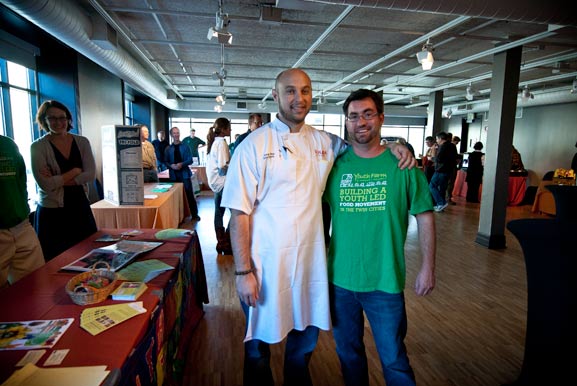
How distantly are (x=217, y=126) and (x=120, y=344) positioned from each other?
314 centimetres

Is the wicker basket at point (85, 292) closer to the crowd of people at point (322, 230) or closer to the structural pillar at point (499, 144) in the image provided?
the crowd of people at point (322, 230)

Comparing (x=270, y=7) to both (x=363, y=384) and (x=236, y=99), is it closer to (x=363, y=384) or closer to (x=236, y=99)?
(x=363, y=384)

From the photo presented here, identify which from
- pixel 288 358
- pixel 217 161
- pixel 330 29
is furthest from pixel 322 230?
pixel 330 29

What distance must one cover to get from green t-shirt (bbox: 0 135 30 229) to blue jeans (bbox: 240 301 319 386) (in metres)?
1.43

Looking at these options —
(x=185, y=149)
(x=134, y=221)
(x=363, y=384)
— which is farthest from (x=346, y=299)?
(x=185, y=149)

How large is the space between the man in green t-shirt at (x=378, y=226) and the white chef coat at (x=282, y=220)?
0.38ft

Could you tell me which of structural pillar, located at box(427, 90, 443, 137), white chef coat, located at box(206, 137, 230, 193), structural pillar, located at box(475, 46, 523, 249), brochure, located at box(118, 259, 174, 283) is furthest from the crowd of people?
structural pillar, located at box(427, 90, 443, 137)

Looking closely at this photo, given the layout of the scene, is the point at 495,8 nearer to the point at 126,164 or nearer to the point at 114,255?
the point at 114,255

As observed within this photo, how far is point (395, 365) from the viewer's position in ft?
4.90

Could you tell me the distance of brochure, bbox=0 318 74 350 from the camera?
1139 mm

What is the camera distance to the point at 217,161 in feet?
12.3

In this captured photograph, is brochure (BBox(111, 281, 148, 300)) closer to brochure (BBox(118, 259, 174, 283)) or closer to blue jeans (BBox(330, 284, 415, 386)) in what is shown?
brochure (BBox(118, 259, 174, 283))

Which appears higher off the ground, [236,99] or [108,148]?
[236,99]

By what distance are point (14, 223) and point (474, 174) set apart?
9.36 meters
